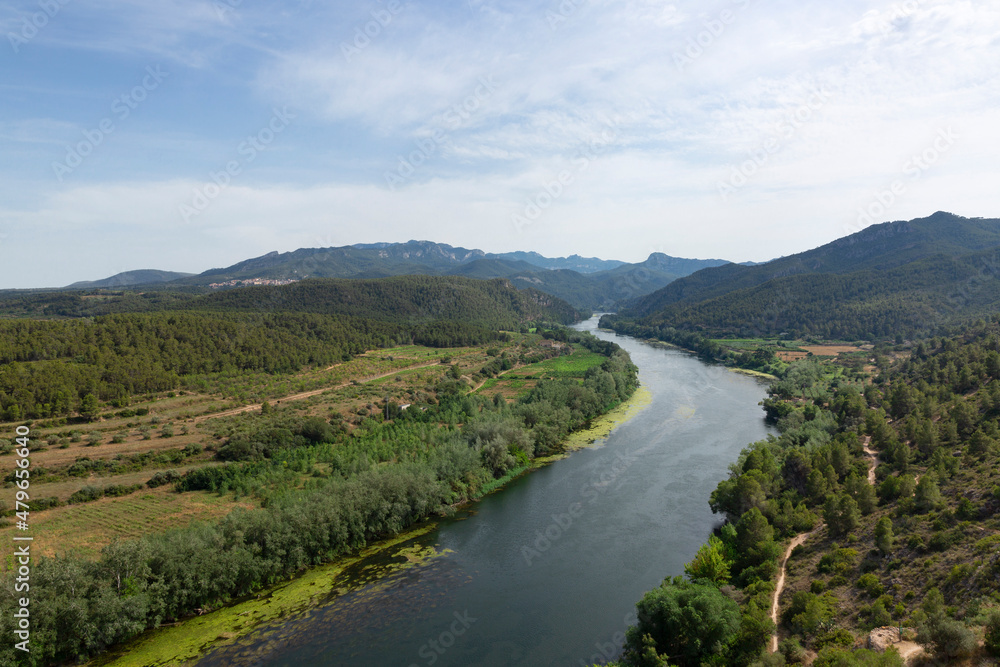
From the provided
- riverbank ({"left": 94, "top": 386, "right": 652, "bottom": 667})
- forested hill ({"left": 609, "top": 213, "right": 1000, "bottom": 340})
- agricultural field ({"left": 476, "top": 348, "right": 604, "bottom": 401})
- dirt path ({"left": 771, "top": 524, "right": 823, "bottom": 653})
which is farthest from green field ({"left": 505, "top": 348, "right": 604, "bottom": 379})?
forested hill ({"left": 609, "top": 213, "right": 1000, "bottom": 340})

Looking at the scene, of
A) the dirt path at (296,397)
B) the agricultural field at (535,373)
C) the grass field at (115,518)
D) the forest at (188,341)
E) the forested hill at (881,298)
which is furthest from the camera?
the forested hill at (881,298)

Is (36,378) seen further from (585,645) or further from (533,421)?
(585,645)

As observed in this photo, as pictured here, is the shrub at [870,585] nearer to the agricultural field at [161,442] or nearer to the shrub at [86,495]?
the agricultural field at [161,442]

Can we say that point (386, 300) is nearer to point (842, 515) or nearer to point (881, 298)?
point (842, 515)

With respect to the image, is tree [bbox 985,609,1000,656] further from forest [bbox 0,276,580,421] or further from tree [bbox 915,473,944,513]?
forest [bbox 0,276,580,421]

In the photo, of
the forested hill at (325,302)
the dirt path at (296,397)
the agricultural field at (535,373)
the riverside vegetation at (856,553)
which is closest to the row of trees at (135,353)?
the dirt path at (296,397)

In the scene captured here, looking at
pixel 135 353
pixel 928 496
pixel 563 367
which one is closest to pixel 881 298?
pixel 563 367
